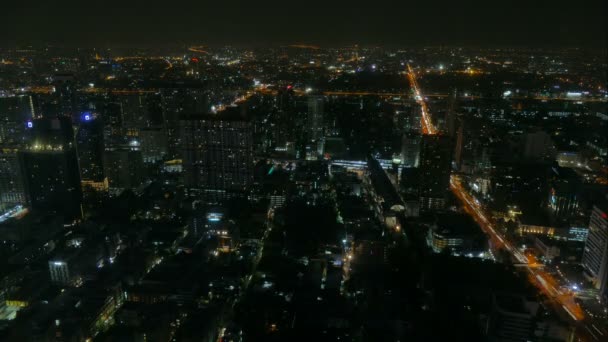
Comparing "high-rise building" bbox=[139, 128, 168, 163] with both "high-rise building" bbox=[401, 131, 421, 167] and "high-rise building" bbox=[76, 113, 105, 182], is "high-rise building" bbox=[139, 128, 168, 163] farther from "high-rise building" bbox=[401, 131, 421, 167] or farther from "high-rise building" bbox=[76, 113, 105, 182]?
"high-rise building" bbox=[401, 131, 421, 167]

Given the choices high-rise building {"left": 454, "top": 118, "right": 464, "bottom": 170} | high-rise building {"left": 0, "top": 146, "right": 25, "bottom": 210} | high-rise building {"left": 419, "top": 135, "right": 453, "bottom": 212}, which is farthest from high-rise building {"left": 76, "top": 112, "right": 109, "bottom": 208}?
high-rise building {"left": 454, "top": 118, "right": 464, "bottom": 170}

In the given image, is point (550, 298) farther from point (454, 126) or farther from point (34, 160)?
point (34, 160)

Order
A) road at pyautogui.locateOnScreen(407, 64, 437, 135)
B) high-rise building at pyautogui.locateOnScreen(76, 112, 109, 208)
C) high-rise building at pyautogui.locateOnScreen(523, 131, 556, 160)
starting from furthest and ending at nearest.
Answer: road at pyautogui.locateOnScreen(407, 64, 437, 135), high-rise building at pyautogui.locateOnScreen(76, 112, 109, 208), high-rise building at pyautogui.locateOnScreen(523, 131, 556, 160)

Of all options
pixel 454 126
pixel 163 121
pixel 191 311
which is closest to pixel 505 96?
pixel 454 126

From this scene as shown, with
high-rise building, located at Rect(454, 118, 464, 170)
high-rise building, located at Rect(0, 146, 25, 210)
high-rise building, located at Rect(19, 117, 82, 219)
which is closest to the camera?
high-rise building, located at Rect(19, 117, 82, 219)

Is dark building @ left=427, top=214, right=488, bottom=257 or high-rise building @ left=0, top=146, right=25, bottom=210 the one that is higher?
high-rise building @ left=0, top=146, right=25, bottom=210

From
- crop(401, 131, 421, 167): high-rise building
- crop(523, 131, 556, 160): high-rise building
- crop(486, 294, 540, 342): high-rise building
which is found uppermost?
crop(523, 131, 556, 160): high-rise building
